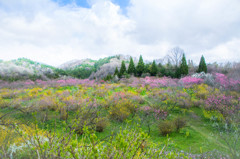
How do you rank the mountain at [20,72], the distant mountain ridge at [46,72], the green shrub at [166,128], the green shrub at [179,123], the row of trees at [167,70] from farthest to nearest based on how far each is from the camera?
the distant mountain ridge at [46,72] → the mountain at [20,72] → the row of trees at [167,70] → the green shrub at [179,123] → the green shrub at [166,128]

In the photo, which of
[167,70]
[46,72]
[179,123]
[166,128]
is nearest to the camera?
[166,128]

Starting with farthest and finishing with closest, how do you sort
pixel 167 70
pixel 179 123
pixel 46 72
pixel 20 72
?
pixel 46 72, pixel 20 72, pixel 167 70, pixel 179 123

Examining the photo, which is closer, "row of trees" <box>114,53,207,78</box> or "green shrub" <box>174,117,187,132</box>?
"green shrub" <box>174,117,187,132</box>

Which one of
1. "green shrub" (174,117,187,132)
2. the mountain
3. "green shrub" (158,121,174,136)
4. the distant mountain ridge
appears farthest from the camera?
the distant mountain ridge

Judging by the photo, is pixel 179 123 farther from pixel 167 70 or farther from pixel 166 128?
pixel 167 70

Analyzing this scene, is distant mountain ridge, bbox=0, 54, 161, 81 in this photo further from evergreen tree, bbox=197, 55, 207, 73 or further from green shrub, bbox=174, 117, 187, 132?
green shrub, bbox=174, 117, 187, 132

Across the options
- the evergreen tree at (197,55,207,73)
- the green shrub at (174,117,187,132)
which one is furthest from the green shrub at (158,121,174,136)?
the evergreen tree at (197,55,207,73)

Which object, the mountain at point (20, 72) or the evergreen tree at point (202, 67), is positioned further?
the mountain at point (20, 72)

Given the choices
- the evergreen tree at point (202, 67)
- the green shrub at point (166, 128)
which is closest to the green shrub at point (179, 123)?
the green shrub at point (166, 128)

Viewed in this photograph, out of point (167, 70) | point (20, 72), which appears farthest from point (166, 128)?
point (20, 72)

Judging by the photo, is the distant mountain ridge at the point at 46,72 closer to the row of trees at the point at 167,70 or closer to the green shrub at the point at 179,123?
the row of trees at the point at 167,70

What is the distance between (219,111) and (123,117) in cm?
450

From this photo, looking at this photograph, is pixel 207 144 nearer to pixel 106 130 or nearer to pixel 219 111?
pixel 219 111

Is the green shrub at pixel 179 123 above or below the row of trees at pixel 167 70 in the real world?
below
